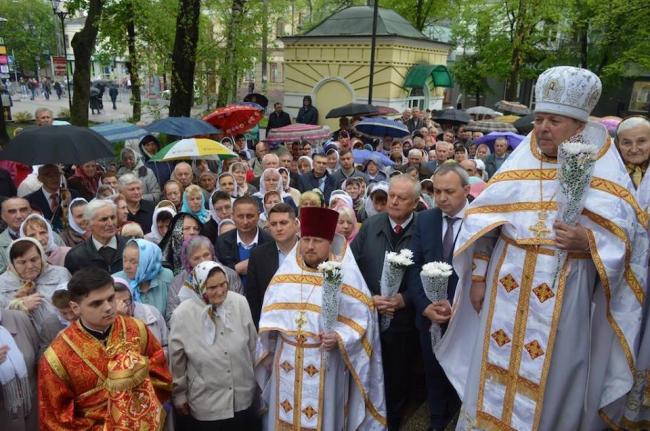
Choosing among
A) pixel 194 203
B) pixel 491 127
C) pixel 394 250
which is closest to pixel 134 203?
pixel 194 203

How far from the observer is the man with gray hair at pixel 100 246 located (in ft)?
15.9

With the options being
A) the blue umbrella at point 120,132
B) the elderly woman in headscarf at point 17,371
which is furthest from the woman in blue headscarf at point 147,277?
the blue umbrella at point 120,132

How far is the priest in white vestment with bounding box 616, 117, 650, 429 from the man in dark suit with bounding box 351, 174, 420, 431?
1.63m

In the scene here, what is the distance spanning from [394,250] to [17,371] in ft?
9.63

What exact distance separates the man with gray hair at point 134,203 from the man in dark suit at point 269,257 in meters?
2.44

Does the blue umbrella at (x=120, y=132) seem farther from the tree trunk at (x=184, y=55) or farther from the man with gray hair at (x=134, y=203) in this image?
the man with gray hair at (x=134, y=203)

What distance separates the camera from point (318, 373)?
3.76m

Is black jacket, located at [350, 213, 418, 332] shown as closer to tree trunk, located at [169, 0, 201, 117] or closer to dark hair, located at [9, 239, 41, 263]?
dark hair, located at [9, 239, 41, 263]

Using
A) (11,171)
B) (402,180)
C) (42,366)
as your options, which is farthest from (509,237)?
(11,171)

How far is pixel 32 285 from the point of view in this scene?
4.09 metres

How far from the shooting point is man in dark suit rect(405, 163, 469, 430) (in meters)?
4.09

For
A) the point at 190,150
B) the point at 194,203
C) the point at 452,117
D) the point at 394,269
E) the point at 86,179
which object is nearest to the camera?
the point at 394,269

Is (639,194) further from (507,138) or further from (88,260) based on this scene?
(507,138)

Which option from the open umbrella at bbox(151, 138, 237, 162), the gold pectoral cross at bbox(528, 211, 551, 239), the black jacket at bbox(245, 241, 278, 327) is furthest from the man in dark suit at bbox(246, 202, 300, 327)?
the open umbrella at bbox(151, 138, 237, 162)
